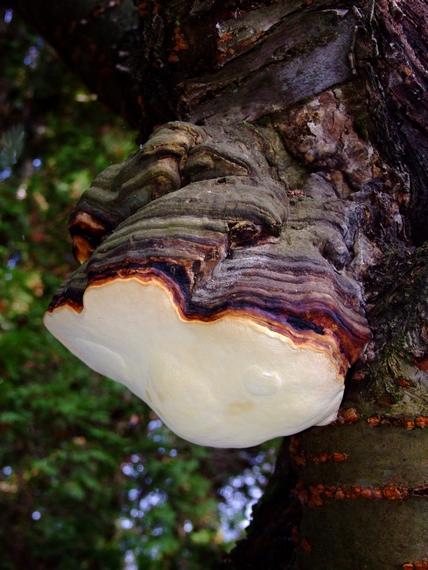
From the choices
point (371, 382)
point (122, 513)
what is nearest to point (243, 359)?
point (371, 382)

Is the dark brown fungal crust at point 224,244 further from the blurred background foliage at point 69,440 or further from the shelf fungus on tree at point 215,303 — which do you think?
the blurred background foliage at point 69,440

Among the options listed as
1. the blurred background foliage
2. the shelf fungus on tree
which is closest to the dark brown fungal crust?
the shelf fungus on tree

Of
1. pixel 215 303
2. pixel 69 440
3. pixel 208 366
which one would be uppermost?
pixel 215 303

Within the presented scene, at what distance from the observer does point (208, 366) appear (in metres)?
1.17

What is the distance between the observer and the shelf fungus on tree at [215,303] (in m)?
1.09

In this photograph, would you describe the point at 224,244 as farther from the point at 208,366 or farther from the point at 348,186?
the point at 348,186

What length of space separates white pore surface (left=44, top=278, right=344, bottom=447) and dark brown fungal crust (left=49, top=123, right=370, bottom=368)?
31 mm

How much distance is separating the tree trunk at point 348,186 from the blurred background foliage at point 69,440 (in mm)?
2008

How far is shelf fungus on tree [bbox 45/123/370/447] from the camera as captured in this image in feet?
3.57

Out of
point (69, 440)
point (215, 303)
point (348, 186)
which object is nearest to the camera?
point (215, 303)

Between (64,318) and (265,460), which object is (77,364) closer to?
(265,460)

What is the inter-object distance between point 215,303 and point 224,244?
0.15 metres

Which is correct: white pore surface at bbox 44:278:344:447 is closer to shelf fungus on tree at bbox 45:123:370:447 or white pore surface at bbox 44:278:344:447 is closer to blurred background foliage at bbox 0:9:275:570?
shelf fungus on tree at bbox 45:123:370:447

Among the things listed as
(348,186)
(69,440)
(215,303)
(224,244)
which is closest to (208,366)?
(215,303)
